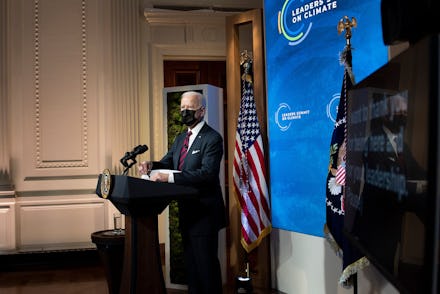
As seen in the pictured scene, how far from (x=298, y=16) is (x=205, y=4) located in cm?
249

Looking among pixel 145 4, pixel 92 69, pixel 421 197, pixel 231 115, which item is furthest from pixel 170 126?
pixel 421 197

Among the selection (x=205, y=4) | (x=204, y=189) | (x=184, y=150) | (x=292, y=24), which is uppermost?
(x=205, y=4)

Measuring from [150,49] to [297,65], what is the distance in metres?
2.63

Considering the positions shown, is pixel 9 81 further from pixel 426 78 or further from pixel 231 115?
pixel 426 78

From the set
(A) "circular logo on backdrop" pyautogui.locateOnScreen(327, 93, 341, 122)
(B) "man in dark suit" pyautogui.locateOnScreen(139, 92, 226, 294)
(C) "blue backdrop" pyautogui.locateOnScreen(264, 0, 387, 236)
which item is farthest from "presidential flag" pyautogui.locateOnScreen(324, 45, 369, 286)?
(B) "man in dark suit" pyautogui.locateOnScreen(139, 92, 226, 294)

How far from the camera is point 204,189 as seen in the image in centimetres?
329

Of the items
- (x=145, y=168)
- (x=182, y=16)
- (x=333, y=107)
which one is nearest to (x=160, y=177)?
(x=145, y=168)

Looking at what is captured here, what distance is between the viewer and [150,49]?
5.93m

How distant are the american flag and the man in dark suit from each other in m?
0.64

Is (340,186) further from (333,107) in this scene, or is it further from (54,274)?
(54,274)

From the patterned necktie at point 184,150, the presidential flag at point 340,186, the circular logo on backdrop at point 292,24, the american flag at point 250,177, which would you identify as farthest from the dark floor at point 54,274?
the circular logo on backdrop at point 292,24

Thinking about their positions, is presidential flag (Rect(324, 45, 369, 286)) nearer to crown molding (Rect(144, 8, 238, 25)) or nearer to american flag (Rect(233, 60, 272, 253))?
american flag (Rect(233, 60, 272, 253))

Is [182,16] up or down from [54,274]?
up

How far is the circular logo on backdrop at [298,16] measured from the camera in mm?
3567
